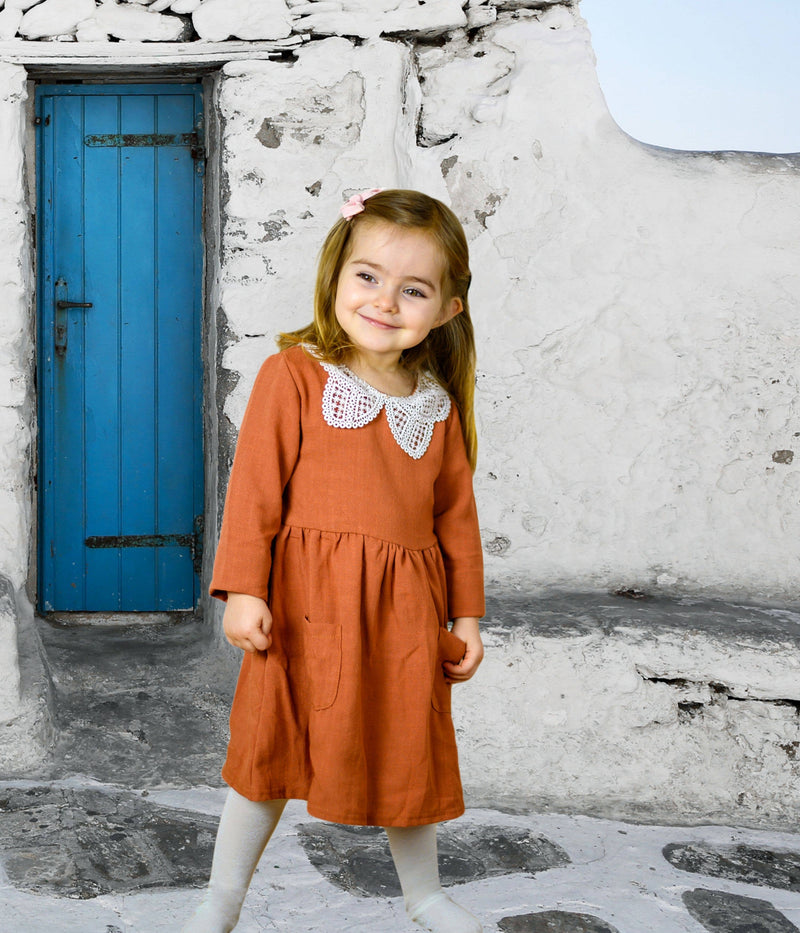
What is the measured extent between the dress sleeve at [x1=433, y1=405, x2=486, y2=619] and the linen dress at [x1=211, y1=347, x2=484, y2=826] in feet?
0.33

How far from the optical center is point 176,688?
3.14 meters

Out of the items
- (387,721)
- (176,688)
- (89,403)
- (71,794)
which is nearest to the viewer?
(387,721)

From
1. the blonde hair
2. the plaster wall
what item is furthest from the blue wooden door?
the blonde hair

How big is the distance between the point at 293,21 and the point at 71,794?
228 cm

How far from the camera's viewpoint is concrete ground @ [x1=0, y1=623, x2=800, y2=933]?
207 centimetres

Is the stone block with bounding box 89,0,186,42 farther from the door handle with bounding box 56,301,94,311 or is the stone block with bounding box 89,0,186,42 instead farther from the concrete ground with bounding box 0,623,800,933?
the concrete ground with bounding box 0,623,800,933

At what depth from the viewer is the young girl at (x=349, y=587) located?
1584mm

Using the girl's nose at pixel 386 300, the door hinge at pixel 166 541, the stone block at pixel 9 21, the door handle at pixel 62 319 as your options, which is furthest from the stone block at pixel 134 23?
the girl's nose at pixel 386 300

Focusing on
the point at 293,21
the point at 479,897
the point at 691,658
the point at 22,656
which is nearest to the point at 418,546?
the point at 479,897

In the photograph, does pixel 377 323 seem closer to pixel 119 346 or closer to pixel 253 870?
pixel 253 870

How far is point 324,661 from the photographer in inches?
62.0

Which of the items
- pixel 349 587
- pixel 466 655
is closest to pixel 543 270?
pixel 466 655

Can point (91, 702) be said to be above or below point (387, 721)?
below

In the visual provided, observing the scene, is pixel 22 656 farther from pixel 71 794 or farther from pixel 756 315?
pixel 756 315
